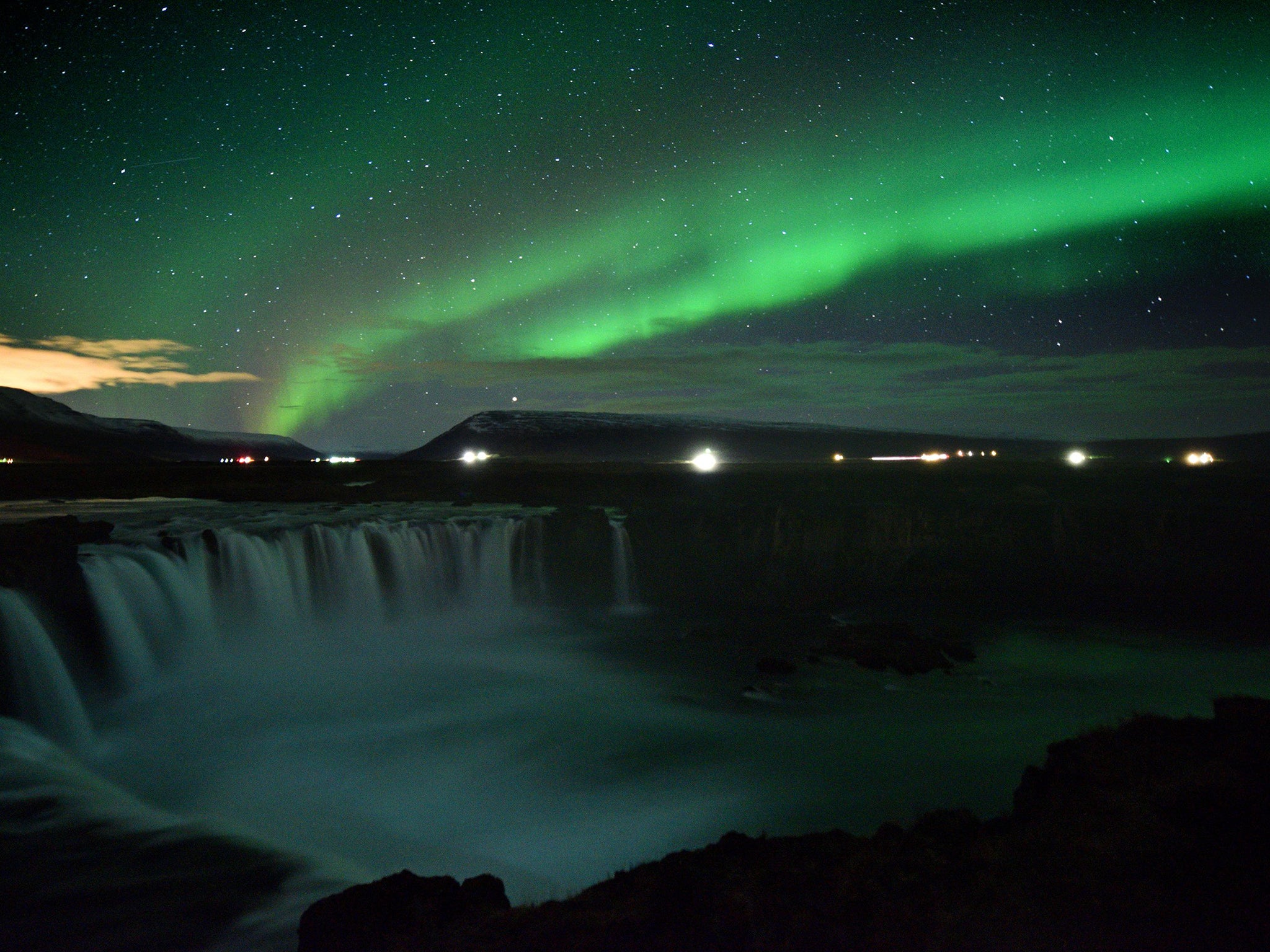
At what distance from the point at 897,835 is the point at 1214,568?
3549 cm

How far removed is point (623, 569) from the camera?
34.1 meters

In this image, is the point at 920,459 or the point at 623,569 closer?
the point at 623,569

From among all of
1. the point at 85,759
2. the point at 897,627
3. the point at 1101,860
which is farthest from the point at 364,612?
the point at 1101,860

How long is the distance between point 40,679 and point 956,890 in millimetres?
17549

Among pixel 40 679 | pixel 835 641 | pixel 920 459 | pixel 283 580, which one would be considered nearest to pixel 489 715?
pixel 40 679

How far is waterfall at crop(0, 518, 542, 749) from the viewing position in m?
15.6

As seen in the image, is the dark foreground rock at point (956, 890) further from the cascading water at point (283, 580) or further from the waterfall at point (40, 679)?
the cascading water at point (283, 580)

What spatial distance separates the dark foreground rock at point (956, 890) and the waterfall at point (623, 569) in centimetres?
2553

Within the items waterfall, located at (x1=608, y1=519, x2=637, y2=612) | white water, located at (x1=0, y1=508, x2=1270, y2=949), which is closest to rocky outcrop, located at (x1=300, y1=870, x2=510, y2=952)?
white water, located at (x1=0, y1=508, x2=1270, y2=949)

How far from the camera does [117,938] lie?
25.2 ft

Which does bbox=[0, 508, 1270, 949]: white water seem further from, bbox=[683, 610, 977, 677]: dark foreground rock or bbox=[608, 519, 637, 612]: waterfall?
bbox=[608, 519, 637, 612]: waterfall

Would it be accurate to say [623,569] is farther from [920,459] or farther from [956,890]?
[920,459]

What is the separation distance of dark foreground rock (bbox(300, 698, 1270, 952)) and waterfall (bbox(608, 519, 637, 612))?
25527 mm

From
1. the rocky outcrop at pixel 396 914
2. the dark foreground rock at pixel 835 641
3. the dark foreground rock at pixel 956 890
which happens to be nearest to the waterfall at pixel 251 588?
the dark foreground rock at pixel 835 641
